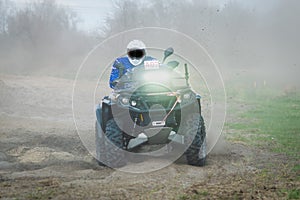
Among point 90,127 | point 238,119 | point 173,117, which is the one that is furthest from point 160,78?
point 238,119

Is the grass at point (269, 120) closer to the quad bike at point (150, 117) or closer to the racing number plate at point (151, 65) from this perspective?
the quad bike at point (150, 117)

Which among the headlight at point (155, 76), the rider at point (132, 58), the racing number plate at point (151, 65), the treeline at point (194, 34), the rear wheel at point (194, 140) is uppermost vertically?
the treeline at point (194, 34)

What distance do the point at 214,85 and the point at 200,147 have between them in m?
21.8

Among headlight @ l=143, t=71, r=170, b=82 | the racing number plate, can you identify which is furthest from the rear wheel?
the racing number plate

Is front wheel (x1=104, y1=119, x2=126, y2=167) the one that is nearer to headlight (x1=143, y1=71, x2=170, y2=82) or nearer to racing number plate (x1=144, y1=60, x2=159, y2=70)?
headlight (x1=143, y1=71, x2=170, y2=82)

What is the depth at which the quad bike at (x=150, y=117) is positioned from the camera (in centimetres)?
806

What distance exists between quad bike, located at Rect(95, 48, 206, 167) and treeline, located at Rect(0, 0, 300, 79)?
14386 millimetres

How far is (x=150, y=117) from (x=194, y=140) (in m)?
0.88

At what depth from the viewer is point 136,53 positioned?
9445mm

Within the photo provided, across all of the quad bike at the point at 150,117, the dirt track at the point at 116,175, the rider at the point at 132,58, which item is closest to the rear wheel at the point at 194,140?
the quad bike at the point at 150,117

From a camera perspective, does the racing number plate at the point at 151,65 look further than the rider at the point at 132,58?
No

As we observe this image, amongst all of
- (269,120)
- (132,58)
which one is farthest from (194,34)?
(132,58)

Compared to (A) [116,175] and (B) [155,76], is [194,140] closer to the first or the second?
(B) [155,76]

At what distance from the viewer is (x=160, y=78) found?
8.56 m
